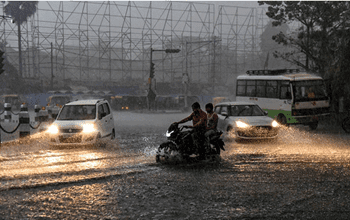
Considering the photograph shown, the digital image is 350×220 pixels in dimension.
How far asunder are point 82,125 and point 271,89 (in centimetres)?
1119

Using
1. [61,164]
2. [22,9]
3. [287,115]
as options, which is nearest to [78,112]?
[61,164]

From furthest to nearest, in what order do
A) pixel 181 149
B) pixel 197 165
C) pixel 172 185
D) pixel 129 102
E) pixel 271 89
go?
1. pixel 129 102
2. pixel 271 89
3. pixel 181 149
4. pixel 197 165
5. pixel 172 185

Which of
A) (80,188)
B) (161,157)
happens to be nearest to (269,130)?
(161,157)

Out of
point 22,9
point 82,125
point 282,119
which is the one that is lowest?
point 282,119

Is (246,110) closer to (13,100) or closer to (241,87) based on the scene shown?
(241,87)

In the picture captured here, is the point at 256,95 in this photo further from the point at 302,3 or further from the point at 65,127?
the point at 65,127

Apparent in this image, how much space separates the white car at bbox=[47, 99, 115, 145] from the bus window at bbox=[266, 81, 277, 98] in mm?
9198

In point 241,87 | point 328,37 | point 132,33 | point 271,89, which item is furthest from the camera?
point 132,33

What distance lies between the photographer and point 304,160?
10.2m

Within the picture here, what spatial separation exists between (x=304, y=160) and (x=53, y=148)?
7427mm

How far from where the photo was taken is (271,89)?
2094cm

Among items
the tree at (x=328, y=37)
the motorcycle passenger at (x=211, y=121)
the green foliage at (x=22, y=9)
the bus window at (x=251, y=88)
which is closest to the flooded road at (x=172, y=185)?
the motorcycle passenger at (x=211, y=121)

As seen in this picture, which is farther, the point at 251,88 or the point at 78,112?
the point at 251,88

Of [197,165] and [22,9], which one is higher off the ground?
[22,9]
